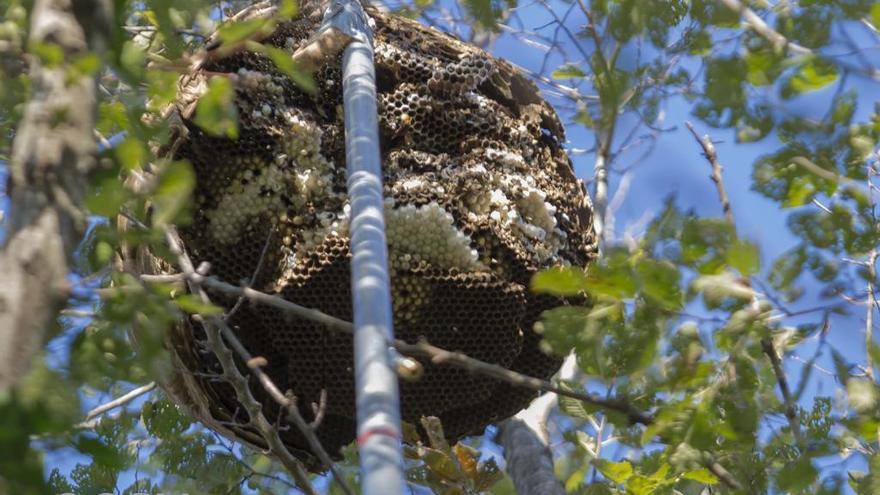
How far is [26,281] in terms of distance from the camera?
4.23ft

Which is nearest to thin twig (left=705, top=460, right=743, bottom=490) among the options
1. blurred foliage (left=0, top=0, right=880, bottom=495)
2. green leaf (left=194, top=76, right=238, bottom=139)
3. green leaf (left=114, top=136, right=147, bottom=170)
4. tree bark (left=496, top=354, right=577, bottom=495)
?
blurred foliage (left=0, top=0, right=880, bottom=495)

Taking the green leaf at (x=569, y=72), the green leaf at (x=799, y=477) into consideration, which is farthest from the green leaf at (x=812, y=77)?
the green leaf at (x=569, y=72)

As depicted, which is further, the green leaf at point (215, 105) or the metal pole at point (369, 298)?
the green leaf at point (215, 105)

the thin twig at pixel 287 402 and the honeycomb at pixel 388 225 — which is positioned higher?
the honeycomb at pixel 388 225

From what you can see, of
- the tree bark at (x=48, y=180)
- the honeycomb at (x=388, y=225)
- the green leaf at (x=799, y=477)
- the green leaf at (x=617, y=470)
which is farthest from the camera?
the green leaf at (x=617, y=470)

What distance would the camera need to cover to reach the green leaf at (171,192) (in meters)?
1.52

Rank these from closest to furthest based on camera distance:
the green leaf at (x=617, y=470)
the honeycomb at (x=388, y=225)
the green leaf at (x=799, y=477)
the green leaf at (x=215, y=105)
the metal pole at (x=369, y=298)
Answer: the metal pole at (x=369, y=298) < the green leaf at (x=215, y=105) < the green leaf at (x=799, y=477) < the honeycomb at (x=388, y=225) < the green leaf at (x=617, y=470)

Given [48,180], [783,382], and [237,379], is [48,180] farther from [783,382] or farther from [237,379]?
[783,382]

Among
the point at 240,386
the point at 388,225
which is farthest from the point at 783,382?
the point at 240,386

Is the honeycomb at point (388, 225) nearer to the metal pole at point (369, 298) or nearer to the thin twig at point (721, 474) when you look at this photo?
the metal pole at point (369, 298)

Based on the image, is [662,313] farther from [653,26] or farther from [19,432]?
[19,432]

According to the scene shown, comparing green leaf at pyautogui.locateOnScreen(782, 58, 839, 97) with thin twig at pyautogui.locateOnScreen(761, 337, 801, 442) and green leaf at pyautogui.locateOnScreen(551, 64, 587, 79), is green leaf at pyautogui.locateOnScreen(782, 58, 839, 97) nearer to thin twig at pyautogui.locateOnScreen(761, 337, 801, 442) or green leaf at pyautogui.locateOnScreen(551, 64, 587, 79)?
thin twig at pyautogui.locateOnScreen(761, 337, 801, 442)

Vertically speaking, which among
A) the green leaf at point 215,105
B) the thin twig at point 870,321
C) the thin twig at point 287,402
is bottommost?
the thin twig at point 287,402

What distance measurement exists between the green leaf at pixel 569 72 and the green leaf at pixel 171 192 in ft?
5.55
